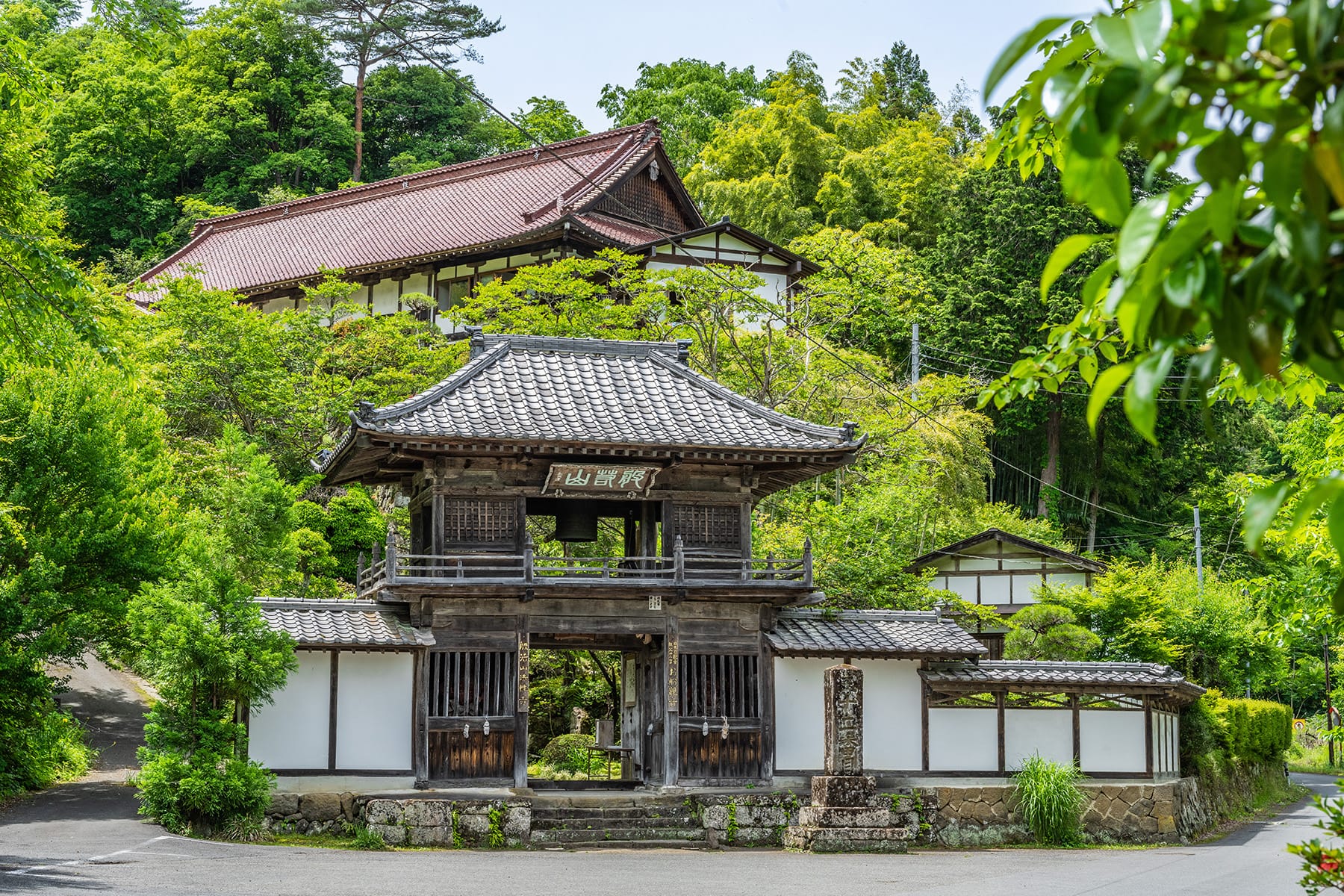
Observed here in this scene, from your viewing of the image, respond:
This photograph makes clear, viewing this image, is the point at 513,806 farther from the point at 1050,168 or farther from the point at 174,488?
the point at 1050,168

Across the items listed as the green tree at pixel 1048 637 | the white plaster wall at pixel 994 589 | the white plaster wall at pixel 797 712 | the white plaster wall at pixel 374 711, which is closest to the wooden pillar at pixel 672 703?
the white plaster wall at pixel 797 712

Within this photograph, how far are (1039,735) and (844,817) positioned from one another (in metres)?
4.56

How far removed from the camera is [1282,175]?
7.77 feet

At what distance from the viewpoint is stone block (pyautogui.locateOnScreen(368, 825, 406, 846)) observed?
56.2ft

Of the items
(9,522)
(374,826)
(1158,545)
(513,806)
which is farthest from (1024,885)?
(1158,545)

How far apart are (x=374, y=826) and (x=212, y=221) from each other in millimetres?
32463

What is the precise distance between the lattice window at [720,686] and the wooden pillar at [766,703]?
0.17 ft

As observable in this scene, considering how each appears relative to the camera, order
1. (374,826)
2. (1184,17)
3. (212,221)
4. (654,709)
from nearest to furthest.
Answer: (1184,17) → (374,826) → (654,709) → (212,221)

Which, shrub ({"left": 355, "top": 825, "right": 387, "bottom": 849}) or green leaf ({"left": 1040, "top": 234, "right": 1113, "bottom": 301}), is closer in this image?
green leaf ({"left": 1040, "top": 234, "right": 1113, "bottom": 301})

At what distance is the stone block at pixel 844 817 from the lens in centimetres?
1809

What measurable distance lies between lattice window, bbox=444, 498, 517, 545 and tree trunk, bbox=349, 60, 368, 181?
35517mm

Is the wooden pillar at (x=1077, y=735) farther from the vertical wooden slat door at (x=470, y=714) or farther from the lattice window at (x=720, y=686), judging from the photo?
the vertical wooden slat door at (x=470, y=714)

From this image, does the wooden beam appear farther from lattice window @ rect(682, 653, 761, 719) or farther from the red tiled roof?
the red tiled roof

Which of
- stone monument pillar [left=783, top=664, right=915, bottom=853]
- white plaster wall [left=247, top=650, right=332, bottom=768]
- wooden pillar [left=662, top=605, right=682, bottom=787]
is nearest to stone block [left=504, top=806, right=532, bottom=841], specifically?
wooden pillar [left=662, top=605, right=682, bottom=787]
